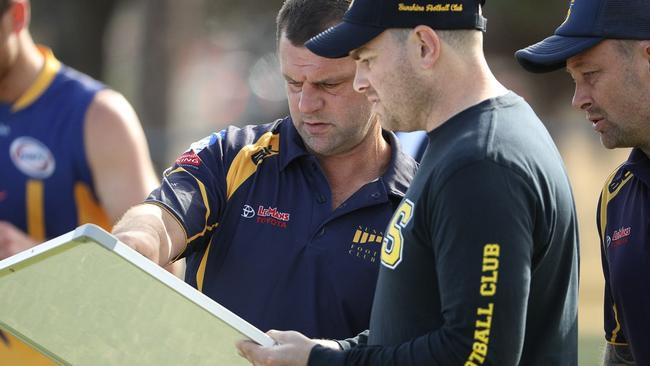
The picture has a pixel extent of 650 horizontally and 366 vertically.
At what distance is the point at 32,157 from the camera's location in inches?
194

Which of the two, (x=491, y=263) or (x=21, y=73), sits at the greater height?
(x=491, y=263)

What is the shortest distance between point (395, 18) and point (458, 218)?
0.57m

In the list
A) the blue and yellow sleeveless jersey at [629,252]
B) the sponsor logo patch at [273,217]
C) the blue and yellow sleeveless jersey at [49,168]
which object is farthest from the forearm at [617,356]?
the blue and yellow sleeveless jersey at [49,168]

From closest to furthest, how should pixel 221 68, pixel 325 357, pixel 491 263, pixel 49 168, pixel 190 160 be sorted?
1. pixel 491 263
2. pixel 325 357
3. pixel 190 160
4. pixel 49 168
5. pixel 221 68

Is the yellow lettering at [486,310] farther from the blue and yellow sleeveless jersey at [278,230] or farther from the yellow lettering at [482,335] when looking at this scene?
the blue and yellow sleeveless jersey at [278,230]

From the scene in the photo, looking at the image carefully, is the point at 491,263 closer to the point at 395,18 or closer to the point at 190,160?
the point at 395,18

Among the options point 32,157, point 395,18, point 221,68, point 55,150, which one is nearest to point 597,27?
point 395,18

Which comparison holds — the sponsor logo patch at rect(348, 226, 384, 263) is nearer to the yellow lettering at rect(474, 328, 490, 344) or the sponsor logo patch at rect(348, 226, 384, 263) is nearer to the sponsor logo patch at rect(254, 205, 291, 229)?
the sponsor logo patch at rect(254, 205, 291, 229)

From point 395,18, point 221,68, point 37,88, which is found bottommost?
point 221,68

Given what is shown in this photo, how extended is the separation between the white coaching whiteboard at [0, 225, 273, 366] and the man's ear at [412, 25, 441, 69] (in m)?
0.80

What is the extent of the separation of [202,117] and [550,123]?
11648 millimetres

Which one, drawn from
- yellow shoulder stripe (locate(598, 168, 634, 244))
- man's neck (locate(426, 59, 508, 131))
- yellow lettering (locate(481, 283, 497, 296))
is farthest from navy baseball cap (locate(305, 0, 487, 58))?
yellow shoulder stripe (locate(598, 168, 634, 244))

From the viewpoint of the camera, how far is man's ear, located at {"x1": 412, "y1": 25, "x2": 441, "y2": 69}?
283cm

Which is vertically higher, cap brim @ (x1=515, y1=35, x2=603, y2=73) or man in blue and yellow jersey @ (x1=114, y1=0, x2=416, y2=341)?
cap brim @ (x1=515, y1=35, x2=603, y2=73)
